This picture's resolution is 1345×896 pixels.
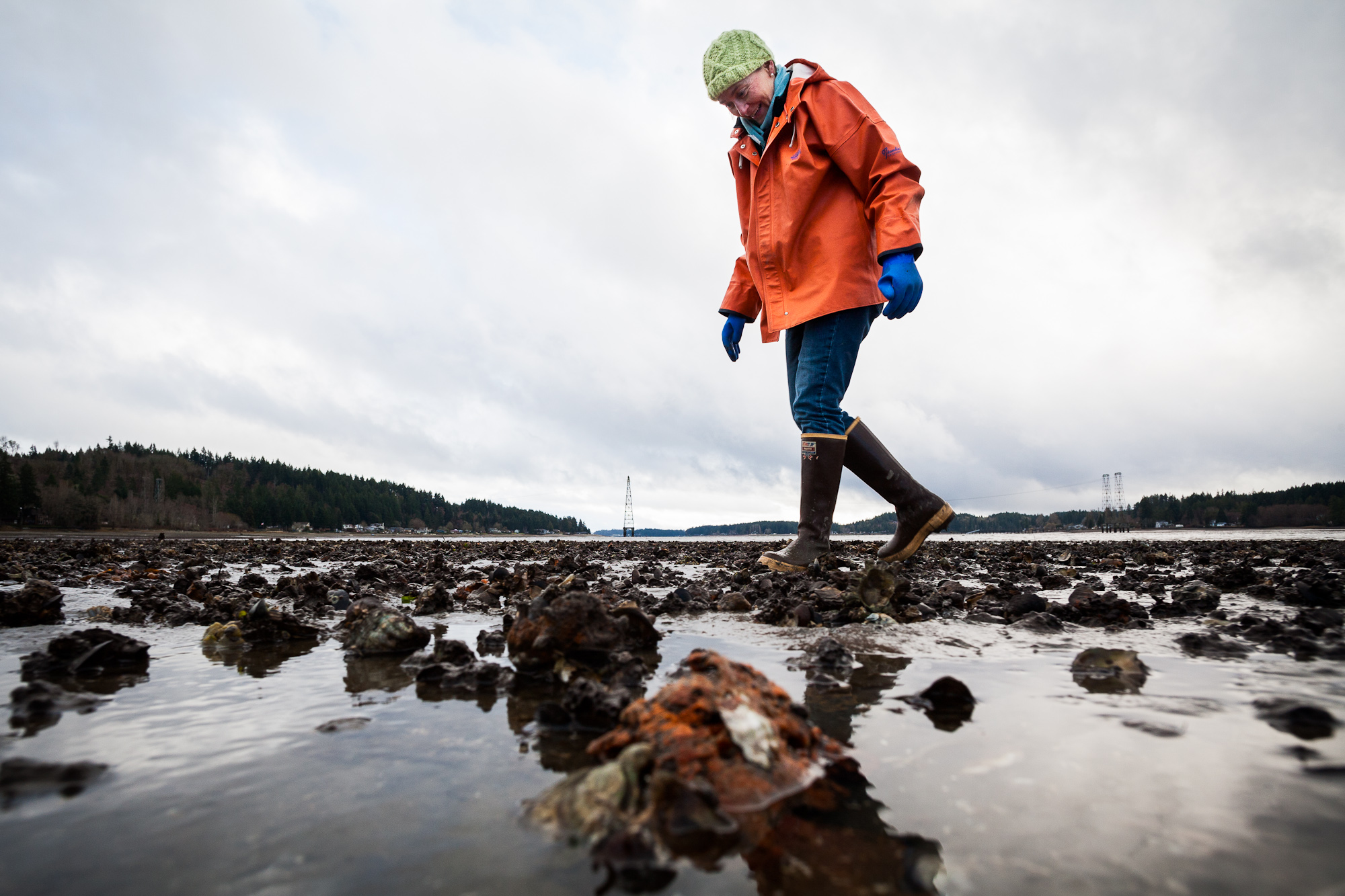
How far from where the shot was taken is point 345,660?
2605 millimetres

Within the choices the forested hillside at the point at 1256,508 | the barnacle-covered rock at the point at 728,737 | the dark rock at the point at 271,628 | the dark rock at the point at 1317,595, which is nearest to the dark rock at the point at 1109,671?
the barnacle-covered rock at the point at 728,737

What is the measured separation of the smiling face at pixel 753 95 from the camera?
5.28 meters

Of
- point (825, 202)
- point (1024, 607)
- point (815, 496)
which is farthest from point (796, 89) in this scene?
point (1024, 607)

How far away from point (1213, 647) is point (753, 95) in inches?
198

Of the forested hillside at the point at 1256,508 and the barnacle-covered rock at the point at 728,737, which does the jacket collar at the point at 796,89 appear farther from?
the forested hillside at the point at 1256,508

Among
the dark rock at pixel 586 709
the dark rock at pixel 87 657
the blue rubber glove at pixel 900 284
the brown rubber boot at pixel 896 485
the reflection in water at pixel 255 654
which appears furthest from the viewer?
the brown rubber boot at pixel 896 485

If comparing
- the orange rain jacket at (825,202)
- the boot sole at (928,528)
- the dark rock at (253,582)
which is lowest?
the dark rock at (253,582)

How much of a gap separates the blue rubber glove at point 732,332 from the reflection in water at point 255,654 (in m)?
4.75

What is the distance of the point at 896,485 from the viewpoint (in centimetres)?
549

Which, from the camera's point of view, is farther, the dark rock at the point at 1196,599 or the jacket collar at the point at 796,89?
the jacket collar at the point at 796,89

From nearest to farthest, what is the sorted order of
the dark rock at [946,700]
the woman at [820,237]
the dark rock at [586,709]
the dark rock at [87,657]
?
1. the dark rock at [586,709]
2. the dark rock at [946,700]
3. the dark rock at [87,657]
4. the woman at [820,237]

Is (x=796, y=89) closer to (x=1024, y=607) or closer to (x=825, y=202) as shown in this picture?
(x=825, y=202)

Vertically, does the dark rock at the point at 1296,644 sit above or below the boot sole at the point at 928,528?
below

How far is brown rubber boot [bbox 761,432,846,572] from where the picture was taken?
16.9ft
